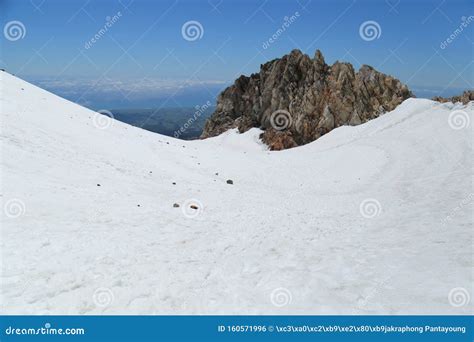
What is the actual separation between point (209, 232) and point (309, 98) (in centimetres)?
5868

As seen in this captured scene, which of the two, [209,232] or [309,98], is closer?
[209,232]

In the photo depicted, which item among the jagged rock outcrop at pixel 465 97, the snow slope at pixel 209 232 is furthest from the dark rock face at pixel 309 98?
the snow slope at pixel 209 232

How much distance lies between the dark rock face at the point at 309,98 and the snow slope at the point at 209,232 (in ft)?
120

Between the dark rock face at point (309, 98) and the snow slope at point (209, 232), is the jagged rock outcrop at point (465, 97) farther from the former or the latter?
the dark rock face at point (309, 98)

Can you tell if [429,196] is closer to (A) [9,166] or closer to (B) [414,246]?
(B) [414,246]

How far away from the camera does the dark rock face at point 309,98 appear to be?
205ft

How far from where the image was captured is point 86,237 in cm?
1044

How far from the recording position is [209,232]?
40.6ft

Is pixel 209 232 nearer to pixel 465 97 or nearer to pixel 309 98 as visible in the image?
pixel 465 97

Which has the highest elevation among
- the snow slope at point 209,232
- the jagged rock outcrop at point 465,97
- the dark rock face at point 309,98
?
the dark rock face at point 309,98

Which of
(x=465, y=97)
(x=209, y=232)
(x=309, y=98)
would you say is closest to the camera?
(x=209, y=232)

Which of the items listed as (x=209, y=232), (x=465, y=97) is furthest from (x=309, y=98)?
(x=209, y=232)

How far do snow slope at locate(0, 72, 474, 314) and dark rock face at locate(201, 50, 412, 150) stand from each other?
36.7 meters
